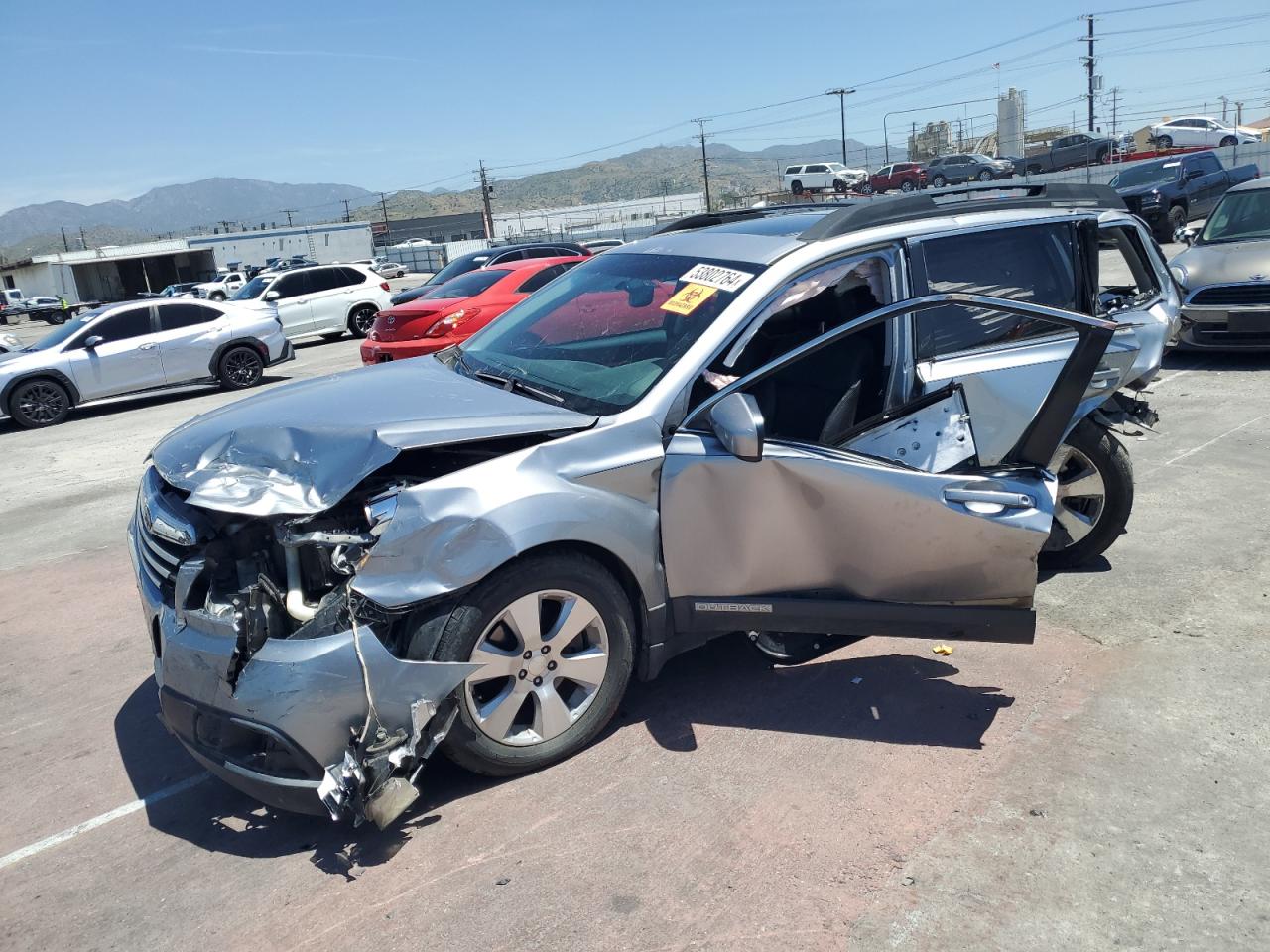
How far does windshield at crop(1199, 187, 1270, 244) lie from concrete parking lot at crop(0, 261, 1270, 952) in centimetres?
736

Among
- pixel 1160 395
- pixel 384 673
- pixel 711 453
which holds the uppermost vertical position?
pixel 711 453

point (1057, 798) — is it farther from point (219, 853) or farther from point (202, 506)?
point (202, 506)

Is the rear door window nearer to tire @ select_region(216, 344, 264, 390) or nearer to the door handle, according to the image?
tire @ select_region(216, 344, 264, 390)

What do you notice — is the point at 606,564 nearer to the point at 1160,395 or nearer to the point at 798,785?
the point at 798,785

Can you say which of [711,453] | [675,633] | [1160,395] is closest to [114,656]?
[675,633]

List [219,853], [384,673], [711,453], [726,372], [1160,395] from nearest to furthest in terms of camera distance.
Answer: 1. [384,673]
2. [219,853]
3. [711,453]
4. [726,372]
5. [1160,395]

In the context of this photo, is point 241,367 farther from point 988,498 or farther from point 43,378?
point 988,498

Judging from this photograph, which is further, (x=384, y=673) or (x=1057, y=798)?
(x=1057, y=798)

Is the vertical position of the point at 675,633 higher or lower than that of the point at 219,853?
higher

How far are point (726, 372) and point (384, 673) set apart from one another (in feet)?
5.82

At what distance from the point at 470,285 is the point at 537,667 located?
11445 millimetres

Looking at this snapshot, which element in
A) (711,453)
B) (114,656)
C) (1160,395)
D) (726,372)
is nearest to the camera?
(711,453)

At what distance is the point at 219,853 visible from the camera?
3449mm

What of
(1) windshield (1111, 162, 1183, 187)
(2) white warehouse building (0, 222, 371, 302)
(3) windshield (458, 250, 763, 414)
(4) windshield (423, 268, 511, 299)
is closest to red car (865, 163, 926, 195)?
(1) windshield (1111, 162, 1183, 187)
